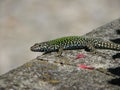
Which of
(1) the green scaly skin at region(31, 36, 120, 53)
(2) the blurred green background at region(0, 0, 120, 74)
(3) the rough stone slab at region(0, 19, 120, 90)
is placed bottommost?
(3) the rough stone slab at region(0, 19, 120, 90)

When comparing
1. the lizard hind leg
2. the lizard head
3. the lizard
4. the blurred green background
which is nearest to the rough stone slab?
the lizard hind leg

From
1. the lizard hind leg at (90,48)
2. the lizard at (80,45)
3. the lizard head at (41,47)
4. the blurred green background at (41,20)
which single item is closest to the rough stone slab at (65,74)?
the lizard hind leg at (90,48)

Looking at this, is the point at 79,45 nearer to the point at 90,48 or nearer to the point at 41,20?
the point at 90,48

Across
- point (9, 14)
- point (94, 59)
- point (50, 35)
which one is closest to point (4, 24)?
point (9, 14)

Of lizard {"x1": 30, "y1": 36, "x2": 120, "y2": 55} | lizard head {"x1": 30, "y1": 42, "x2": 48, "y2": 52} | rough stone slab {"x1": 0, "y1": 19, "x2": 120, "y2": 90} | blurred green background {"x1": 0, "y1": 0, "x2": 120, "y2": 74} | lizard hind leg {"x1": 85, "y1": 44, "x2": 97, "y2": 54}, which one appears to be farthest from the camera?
blurred green background {"x1": 0, "y1": 0, "x2": 120, "y2": 74}

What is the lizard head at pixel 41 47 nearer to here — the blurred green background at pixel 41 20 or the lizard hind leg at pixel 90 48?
the lizard hind leg at pixel 90 48

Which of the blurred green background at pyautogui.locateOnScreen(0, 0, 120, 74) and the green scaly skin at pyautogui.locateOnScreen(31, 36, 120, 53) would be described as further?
the blurred green background at pyautogui.locateOnScreen(0, 0, 120, 74)

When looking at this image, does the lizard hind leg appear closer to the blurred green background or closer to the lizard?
the lizard

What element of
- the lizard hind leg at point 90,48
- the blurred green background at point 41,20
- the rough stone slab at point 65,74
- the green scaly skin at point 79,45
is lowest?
the rough stone slab at point 65,74
